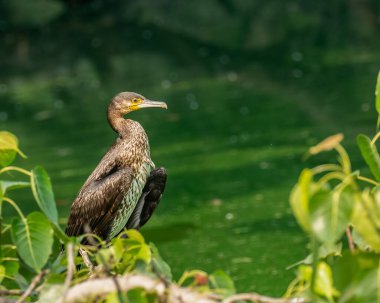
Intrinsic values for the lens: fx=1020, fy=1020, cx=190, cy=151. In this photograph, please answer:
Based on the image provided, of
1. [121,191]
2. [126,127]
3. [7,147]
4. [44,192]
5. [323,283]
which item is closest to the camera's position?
[323,283]

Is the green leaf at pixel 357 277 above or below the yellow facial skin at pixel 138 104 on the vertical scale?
below

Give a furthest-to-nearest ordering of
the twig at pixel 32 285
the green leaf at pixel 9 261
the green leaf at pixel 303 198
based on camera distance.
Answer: the green leaf at pixel 9 261, the twig at pixel 32 285, the green leaf at pixel 303 198

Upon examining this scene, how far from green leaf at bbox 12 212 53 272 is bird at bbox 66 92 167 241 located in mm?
2416

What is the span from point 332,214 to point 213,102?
1030 cm

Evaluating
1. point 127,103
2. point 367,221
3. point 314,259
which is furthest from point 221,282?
point 127,103

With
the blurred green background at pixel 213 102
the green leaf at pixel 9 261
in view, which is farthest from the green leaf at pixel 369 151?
the blurred green background at pixel 213 102

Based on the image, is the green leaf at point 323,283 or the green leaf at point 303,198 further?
the green leaf at point 323,283

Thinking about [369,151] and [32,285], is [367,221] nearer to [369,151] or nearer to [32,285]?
[369,151]

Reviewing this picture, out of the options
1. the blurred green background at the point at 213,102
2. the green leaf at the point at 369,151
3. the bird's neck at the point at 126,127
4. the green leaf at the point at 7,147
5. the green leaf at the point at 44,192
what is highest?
the blurred green background at the point at 213,102

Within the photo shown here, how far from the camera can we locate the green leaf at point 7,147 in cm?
180

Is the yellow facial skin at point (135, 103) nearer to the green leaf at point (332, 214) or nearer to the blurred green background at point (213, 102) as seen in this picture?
the blurred green background at point (213, 102)

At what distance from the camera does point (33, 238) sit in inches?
67.7

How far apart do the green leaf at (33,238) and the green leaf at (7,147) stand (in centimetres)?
12

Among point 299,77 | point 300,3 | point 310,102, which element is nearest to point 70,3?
point 300,3
